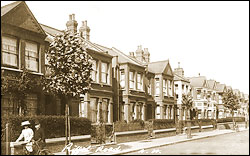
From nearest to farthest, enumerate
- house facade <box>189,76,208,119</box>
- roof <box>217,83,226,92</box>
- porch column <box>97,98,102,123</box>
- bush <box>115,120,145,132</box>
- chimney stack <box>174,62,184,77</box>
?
bush <box>115,120,145,132</box>, porch column <box>97,98,102,123</box>, chimney stack <box>174,62,184,77</box>, house facade <box>189,76,208,119</box>, roof <box>217,83,226,92</box>

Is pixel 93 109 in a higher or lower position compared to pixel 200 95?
lower

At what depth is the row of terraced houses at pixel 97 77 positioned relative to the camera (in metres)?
19.0

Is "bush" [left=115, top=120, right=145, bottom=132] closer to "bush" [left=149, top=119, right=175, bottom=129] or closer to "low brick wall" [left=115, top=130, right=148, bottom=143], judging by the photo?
"low brick wall" [left=115, top=130, right=148, bottom=143]

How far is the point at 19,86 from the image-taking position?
1777cm

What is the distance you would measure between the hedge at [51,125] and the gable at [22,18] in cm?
635

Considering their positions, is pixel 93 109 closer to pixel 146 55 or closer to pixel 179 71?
pixel 146 55

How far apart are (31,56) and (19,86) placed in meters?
3.16

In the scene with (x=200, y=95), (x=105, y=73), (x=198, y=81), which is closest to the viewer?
(x=105, y=73)

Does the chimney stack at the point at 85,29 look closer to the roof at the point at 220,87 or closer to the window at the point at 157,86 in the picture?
the window at the point at 157,86

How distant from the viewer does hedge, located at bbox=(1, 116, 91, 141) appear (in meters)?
15.2

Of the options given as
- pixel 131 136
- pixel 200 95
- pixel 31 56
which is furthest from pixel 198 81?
pixel 31 56

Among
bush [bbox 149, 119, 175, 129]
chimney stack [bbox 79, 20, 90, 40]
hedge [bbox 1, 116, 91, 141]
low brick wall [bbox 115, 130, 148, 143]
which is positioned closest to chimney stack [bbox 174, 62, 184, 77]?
bush [bbox 149, 119, 175, 129]

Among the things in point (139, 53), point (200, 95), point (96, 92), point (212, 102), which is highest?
point (139, 53)

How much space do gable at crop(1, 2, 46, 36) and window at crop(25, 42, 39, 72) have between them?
3.46 ft
